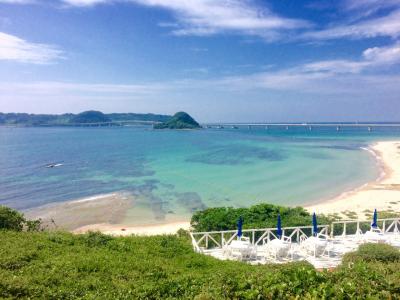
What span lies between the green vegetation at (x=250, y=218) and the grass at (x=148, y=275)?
20.9ft

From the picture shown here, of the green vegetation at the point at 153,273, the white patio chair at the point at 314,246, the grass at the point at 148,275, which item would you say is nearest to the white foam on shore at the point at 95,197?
the green vegetation at the point at 153,273

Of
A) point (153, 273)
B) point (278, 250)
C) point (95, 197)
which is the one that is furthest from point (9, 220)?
point (95, 197)

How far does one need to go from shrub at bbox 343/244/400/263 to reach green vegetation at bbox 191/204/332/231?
590 cm

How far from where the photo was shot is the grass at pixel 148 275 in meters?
5.38

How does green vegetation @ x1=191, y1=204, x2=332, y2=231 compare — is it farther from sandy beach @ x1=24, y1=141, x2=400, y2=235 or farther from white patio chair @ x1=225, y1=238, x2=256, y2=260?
white patio chair @ x1=225, y1=238, x2=256, y2=260

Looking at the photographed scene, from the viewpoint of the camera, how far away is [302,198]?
104 feet

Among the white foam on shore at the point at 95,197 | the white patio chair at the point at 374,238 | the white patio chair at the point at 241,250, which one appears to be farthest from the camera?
the white foam on shore at the point at 95,197

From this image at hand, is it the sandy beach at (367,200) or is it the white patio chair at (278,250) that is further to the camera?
the sandy beach at (367,200)

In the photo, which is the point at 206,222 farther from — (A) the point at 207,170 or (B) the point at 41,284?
(A) the point at 207,170

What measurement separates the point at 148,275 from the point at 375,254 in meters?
6.78

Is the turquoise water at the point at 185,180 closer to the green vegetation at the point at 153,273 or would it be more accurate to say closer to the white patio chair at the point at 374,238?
the green vegetation at the point at 153,273

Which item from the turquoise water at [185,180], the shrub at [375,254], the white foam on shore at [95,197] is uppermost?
the shrub at [375,254]

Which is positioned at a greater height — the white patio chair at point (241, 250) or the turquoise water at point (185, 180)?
the white patio chair at point (241, 250)

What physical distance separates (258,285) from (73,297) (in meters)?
3.31
